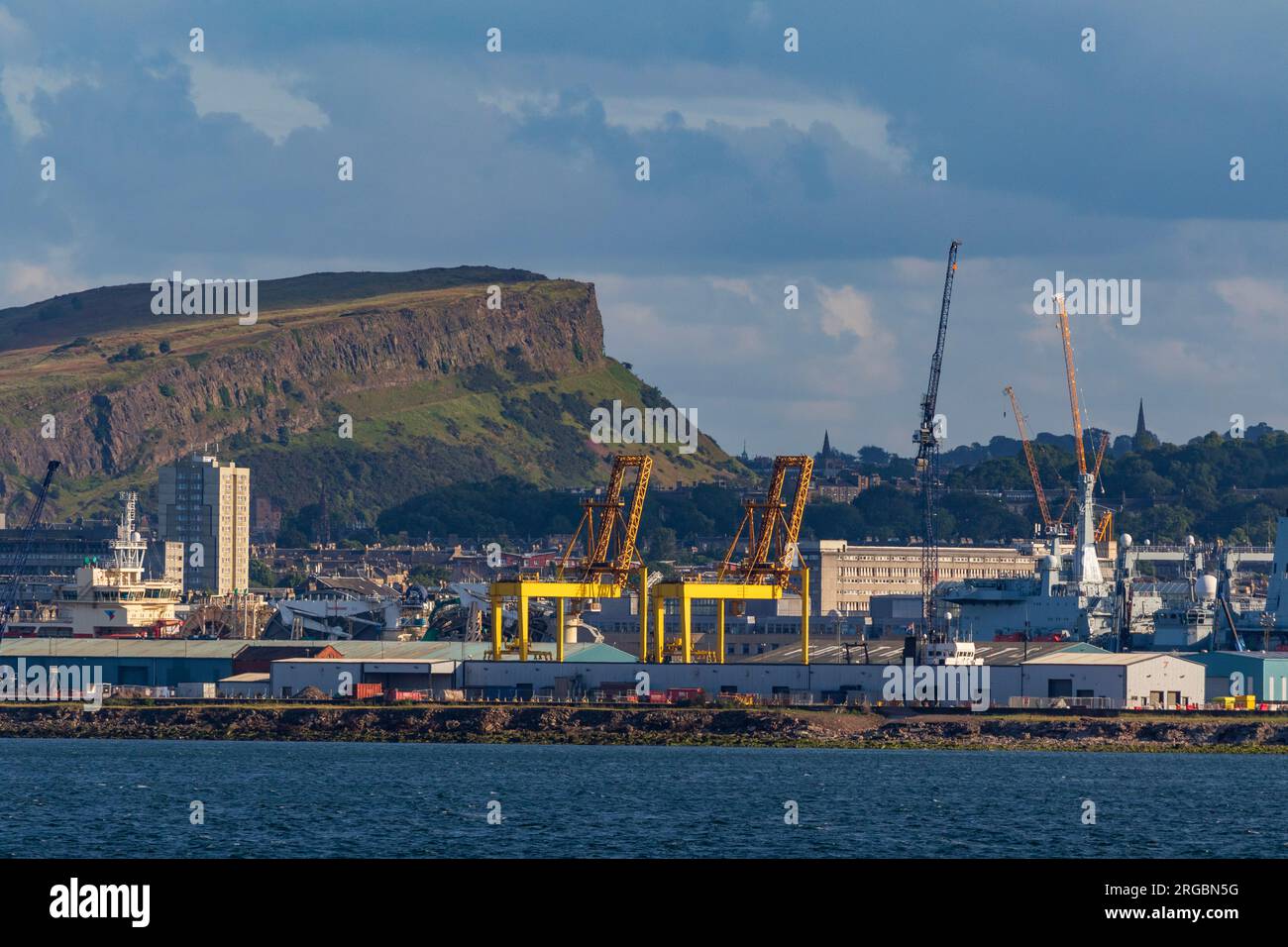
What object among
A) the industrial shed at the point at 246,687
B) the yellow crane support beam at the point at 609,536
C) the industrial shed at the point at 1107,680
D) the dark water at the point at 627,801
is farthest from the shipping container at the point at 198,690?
the industrial shed at the point at 1107,680

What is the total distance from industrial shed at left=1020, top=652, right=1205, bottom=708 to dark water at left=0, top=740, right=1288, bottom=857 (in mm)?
12413

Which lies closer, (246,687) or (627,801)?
(627,801)

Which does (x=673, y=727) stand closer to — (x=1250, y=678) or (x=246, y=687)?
(x=246, y=687)

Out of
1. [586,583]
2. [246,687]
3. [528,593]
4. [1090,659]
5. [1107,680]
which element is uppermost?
[586,583]

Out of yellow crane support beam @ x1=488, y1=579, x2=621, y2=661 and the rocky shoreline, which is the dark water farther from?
yellow crane support beam @ x1=488, y1=579, x2=621, y2=661

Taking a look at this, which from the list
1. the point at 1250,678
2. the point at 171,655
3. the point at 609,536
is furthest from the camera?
the point at 171,655

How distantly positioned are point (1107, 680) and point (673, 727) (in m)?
25.8

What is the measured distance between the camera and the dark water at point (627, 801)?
215 ft

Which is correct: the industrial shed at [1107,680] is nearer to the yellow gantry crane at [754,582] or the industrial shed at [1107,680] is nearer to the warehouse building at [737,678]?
the warehouse building at [737,678]

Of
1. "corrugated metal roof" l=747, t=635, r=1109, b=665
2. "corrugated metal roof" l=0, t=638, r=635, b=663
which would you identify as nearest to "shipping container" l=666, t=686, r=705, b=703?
"corrugated metal roof" l=747, t=635, r=1109, b=665

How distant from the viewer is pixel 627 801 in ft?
263

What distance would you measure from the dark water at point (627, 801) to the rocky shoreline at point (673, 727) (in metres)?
3.89

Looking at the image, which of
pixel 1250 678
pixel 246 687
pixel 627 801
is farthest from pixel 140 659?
pixel 627 801
